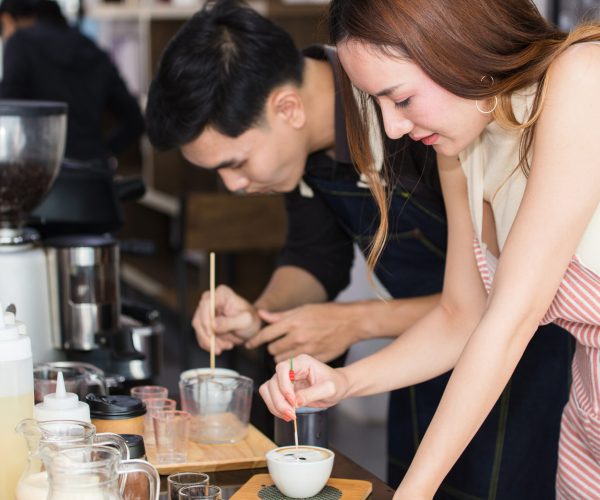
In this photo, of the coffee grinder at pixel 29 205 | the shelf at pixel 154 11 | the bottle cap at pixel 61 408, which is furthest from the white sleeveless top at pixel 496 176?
the shelf at pixel 154 11

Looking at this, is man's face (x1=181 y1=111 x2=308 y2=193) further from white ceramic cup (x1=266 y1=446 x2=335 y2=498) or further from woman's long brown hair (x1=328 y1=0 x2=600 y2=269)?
white ceramic cup (x1=266 y1=446 x2=335 y2=498)

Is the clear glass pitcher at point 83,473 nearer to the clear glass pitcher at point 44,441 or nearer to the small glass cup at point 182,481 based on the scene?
the clear glass pitcher at point 44,441

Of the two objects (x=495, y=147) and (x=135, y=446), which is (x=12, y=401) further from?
(x=495, y=147)

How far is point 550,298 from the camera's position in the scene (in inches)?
49.6

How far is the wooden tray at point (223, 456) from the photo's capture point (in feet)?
4.62

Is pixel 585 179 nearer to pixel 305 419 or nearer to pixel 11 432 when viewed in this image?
pixel 305 419

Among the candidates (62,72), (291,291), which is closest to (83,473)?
(291,291)

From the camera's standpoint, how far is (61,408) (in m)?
1.30

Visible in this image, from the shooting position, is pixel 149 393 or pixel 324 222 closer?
pixel 149 393

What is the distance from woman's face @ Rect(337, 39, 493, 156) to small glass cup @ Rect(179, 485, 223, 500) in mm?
525

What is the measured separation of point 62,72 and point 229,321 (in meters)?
2.57

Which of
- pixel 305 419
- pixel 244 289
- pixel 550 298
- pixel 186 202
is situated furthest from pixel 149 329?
pixel 244 289

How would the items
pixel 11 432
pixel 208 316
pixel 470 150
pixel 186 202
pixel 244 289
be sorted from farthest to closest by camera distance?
pixel 244 289
pixel 186 202
pixel 208 316
pixel 470 150
pixel 11 432

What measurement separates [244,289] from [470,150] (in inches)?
150
